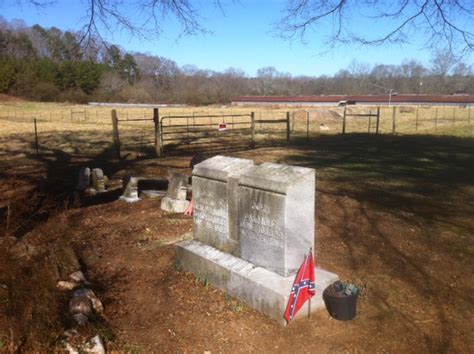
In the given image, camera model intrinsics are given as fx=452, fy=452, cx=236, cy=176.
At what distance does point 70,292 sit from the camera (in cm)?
463

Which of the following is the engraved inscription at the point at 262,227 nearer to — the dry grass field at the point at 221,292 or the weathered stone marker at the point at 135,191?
the dry grass field at the point at 221,292

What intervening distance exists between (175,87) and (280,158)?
313 ft

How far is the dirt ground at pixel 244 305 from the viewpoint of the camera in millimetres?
3926

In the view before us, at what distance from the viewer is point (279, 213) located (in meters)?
4.38

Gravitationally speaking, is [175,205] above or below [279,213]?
below

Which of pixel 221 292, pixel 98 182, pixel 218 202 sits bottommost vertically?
pixel 221 292

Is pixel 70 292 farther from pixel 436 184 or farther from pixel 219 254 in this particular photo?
pixel 436 184

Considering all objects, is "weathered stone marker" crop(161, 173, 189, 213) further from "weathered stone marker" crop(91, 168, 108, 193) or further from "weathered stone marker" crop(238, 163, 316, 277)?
"weathered stone marker" crop(238, 163, 316, 277)

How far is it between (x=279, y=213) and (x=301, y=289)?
2.43ft

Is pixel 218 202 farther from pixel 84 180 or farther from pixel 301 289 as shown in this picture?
pixel 84 180

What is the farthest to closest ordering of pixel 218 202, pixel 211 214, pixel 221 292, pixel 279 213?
pixel 211 214, pixel 218 202, pixel 221 292, pixel 279 213

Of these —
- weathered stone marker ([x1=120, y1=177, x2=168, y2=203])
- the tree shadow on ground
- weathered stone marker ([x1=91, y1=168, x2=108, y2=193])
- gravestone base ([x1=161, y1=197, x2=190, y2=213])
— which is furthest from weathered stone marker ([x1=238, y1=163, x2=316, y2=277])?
weathered stone marker ([x1=91, y1=168, x2=108, y2=193])

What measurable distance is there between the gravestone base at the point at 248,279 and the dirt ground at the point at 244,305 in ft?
0.34

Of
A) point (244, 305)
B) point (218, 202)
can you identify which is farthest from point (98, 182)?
point (244, 305)
